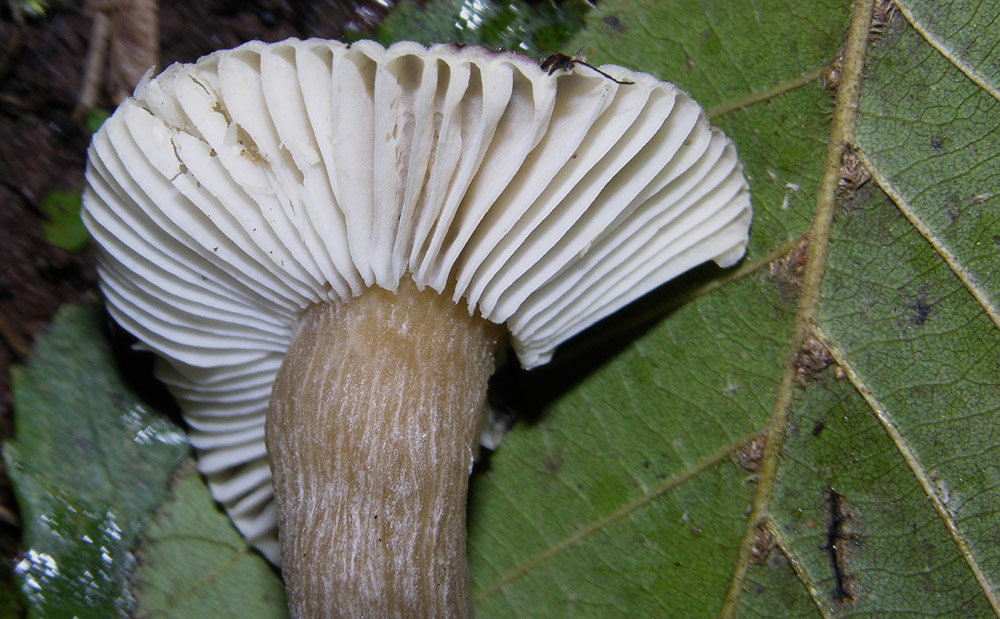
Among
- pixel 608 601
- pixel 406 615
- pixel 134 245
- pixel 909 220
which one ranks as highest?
pixel 909 220

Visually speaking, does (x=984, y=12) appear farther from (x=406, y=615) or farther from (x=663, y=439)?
(x=406, y=615)

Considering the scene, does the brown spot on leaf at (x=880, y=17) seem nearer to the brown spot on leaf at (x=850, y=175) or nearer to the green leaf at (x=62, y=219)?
the brown spot on leaf at (x=850, y=175)

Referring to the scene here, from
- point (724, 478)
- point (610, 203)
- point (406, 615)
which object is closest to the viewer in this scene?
point (610, 203)

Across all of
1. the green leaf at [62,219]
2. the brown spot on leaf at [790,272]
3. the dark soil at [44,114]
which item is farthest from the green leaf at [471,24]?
the green leaf at [62,219]

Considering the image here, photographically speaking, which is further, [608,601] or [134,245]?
[608,601]

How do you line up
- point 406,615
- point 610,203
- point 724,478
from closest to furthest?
point 610,203
point 406,615
point 724,478

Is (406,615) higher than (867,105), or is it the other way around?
(867,105)

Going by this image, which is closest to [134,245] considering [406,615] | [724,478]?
[406,615]
